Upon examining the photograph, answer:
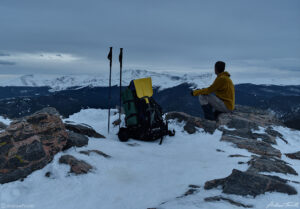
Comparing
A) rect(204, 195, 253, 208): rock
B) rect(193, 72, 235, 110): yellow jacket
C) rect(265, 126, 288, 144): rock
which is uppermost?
rect(193, 72, 235, 110): yellow jacket

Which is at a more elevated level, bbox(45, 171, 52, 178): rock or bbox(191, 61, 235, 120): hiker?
bbox(191, 61, 235, 120): hiker

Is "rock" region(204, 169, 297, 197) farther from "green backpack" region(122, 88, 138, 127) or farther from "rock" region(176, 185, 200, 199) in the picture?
"green backpack" region(122, 88, 138, 127)

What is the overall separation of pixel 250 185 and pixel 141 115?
6.39 meters

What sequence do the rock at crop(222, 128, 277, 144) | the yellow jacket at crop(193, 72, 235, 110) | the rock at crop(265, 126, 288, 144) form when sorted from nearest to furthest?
1. the yellow jacket at crop(193, 72, 235, 110)
2. the rock at crop(222, 128, 277, 144)
3. the rock at crop(265, 126, 288, 144)

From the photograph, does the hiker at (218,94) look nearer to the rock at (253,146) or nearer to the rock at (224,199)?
the rock at (253,146)

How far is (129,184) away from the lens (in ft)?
19.4

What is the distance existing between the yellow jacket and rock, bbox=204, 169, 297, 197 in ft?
14.5

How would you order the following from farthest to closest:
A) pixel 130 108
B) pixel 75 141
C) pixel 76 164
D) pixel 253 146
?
1. pixel 130 108
2. pixel 253 146
3. pixel 75 141
4. pixel 76 164

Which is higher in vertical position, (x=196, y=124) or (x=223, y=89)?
(x=223, y=89)

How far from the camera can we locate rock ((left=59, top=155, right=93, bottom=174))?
6127mm

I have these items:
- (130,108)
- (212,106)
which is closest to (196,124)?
(212,106)

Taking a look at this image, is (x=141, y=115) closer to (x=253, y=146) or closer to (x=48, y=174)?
(x=253, y=146)

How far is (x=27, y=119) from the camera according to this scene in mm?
7629

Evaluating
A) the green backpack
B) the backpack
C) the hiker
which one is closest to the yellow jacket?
the hiker
